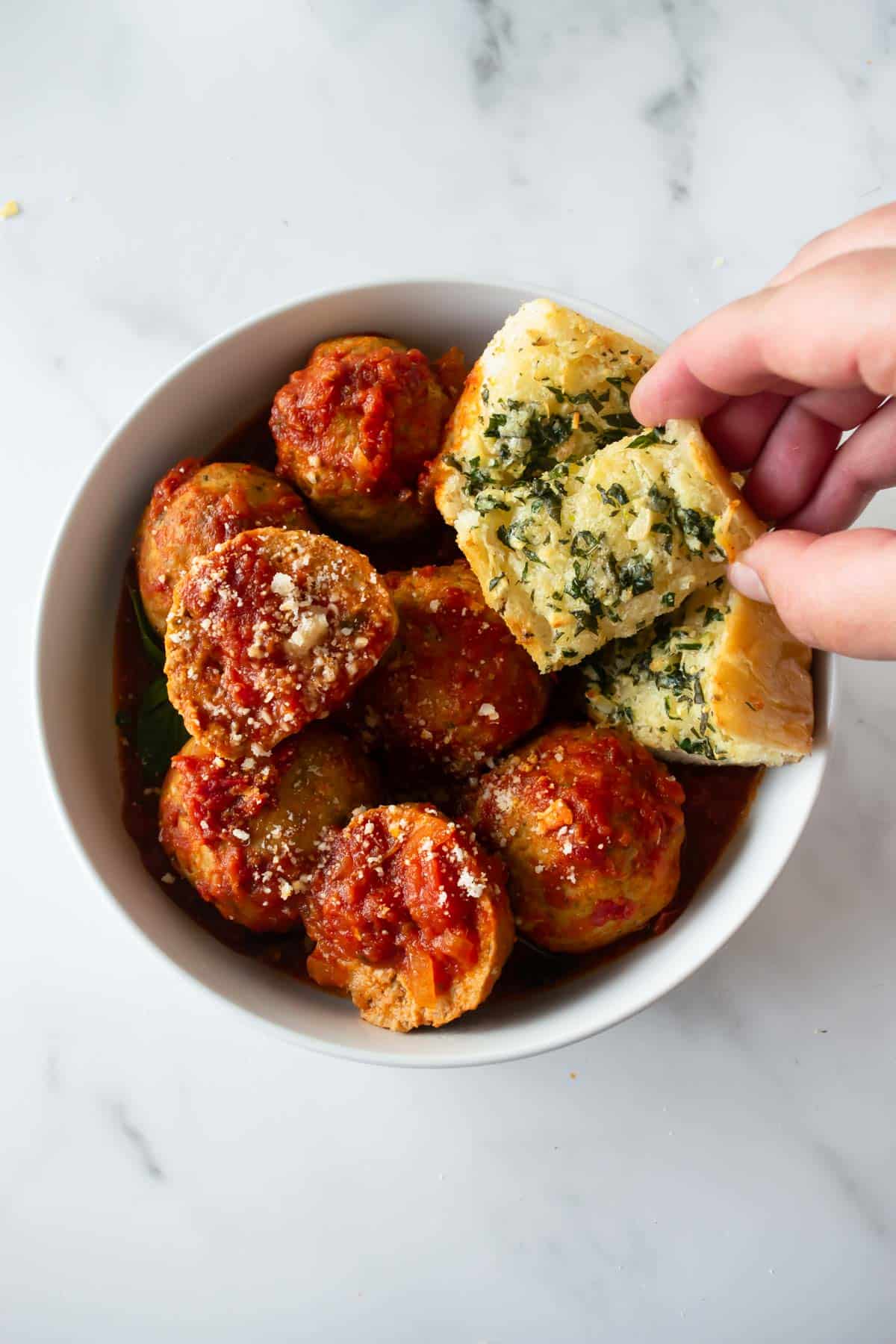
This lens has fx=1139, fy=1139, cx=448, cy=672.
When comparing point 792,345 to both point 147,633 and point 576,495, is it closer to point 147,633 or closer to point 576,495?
point 576,495

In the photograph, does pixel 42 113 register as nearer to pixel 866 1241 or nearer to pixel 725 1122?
pixel 725 1122

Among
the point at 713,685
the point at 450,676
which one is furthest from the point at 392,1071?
the point at 713,685

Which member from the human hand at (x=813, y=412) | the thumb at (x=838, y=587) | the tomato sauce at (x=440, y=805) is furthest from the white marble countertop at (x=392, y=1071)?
the thumb at (x=838, y=587)

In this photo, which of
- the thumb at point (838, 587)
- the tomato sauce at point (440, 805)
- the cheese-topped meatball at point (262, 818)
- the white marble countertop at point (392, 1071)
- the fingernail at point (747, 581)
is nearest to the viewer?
the thumb at point (838, 587)

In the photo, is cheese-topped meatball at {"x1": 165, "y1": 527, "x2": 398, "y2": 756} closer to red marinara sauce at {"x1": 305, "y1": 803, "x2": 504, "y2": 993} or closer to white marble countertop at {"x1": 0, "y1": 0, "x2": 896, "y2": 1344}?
red marinara sauce at {"x1": 305, "y1": 803, "x2": 504, "y2": 993}

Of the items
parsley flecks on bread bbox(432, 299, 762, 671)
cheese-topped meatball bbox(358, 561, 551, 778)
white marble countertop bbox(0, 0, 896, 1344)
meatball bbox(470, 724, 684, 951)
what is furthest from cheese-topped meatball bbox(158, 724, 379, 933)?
white marble countertop bbox(0, 0, 896, 1344)

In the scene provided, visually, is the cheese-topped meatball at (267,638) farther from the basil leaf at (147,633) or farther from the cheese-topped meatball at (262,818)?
the basil leaf at (147,633)

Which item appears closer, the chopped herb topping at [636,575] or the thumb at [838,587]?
the thumb at [838,587]
